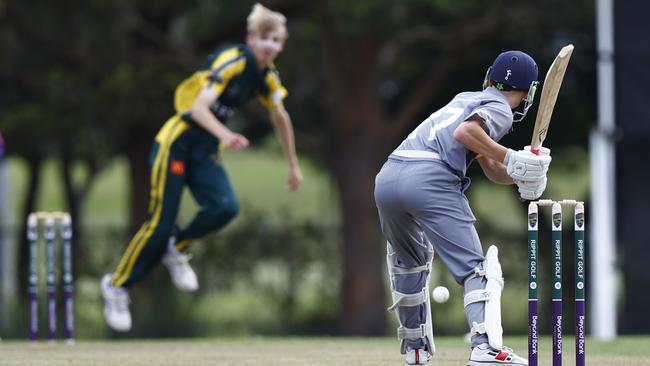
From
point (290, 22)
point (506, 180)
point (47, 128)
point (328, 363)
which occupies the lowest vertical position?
point (328, 363)

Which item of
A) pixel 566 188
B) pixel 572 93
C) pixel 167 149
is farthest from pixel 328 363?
pixel 566 188

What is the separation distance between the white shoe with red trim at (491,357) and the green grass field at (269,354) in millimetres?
1166

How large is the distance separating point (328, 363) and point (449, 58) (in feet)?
31.5

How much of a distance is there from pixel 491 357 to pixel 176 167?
11.8 feet

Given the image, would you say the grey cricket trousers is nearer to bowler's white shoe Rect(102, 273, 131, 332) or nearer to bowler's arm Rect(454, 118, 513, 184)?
bowler's arm Rect(454, 118, 513, 184)

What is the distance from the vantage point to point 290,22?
1767 cm

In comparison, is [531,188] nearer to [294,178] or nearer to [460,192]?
[460,192]

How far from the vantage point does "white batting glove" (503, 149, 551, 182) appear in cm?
619

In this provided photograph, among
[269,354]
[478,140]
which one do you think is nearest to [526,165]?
[478,140]

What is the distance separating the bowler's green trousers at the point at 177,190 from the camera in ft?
29.7

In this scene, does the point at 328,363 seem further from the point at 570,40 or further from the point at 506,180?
the point at 570,40

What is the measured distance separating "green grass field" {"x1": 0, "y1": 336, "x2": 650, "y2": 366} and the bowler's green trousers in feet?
2.14

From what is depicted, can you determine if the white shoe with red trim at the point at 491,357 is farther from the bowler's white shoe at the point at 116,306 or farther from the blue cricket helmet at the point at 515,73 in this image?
the bowler's white shoe at the point at 116,306

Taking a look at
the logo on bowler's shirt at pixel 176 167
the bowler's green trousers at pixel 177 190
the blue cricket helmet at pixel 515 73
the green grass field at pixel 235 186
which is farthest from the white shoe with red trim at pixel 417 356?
the green grass field at pixel 235 186
